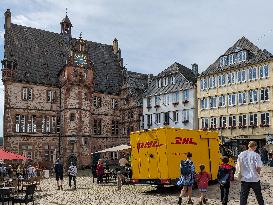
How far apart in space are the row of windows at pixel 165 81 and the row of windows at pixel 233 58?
25.2 feet

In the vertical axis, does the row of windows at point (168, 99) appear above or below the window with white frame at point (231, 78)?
below

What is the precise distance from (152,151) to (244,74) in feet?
96.6

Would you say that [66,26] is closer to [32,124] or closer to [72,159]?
[32,124]

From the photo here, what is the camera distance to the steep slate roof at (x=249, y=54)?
45.7 meters

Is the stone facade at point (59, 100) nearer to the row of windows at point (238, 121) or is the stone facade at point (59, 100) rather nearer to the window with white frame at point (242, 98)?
the row of windows at point (238, 121)

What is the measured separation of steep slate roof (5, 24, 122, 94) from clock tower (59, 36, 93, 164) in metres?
2.63

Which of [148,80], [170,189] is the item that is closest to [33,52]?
[148,80]

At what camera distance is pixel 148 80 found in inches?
2453

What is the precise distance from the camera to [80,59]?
5394cm

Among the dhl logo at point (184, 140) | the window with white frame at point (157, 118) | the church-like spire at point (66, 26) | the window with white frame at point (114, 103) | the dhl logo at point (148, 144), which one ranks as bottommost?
the dhl logo at point (148, 144)

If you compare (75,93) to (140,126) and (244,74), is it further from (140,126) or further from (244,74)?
(244,74)

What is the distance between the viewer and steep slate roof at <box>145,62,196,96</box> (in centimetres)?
5356

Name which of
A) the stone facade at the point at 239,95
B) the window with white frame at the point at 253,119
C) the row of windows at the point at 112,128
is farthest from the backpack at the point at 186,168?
the row of windows at the point at 112,128

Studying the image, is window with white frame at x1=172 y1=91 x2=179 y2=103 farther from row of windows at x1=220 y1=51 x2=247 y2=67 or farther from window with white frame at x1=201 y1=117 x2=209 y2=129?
row of windows at x1=220 y1=51 x2=247 y2=67
